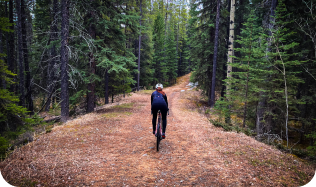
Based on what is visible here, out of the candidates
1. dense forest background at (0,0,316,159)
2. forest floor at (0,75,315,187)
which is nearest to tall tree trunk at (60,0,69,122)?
dense forest background at (0,0,316,159)

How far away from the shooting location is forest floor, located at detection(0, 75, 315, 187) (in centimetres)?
413

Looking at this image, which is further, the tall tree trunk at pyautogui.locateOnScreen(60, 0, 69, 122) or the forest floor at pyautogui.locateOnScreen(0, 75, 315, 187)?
the tall tree trunk at pyautogui.locateOnScreen(60, 0, 69, 122)

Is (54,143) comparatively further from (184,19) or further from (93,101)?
(184,19)

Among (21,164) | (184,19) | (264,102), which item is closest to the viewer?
(21,164)

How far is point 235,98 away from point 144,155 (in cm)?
720

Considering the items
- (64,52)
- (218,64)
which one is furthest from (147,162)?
(218,64)

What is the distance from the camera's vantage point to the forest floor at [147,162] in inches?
163

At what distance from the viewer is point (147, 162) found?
5.19 metres

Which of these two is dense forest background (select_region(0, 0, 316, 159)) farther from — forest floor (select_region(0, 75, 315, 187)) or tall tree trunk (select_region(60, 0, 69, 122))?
forest floor (select_region(0, 75, 315, 187))

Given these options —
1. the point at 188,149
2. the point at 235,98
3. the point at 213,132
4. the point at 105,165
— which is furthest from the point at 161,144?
the point at 235,98

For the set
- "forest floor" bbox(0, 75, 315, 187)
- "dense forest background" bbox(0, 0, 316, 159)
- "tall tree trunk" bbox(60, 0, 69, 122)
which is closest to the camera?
"forest floor" bbox(0, 75, 315, 187)

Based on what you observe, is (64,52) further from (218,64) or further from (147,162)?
(218,64)

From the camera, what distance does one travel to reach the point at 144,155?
224 inches

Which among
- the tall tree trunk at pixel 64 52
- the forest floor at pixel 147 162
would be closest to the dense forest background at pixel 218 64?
the tall tree trunk at pixel 64 52
